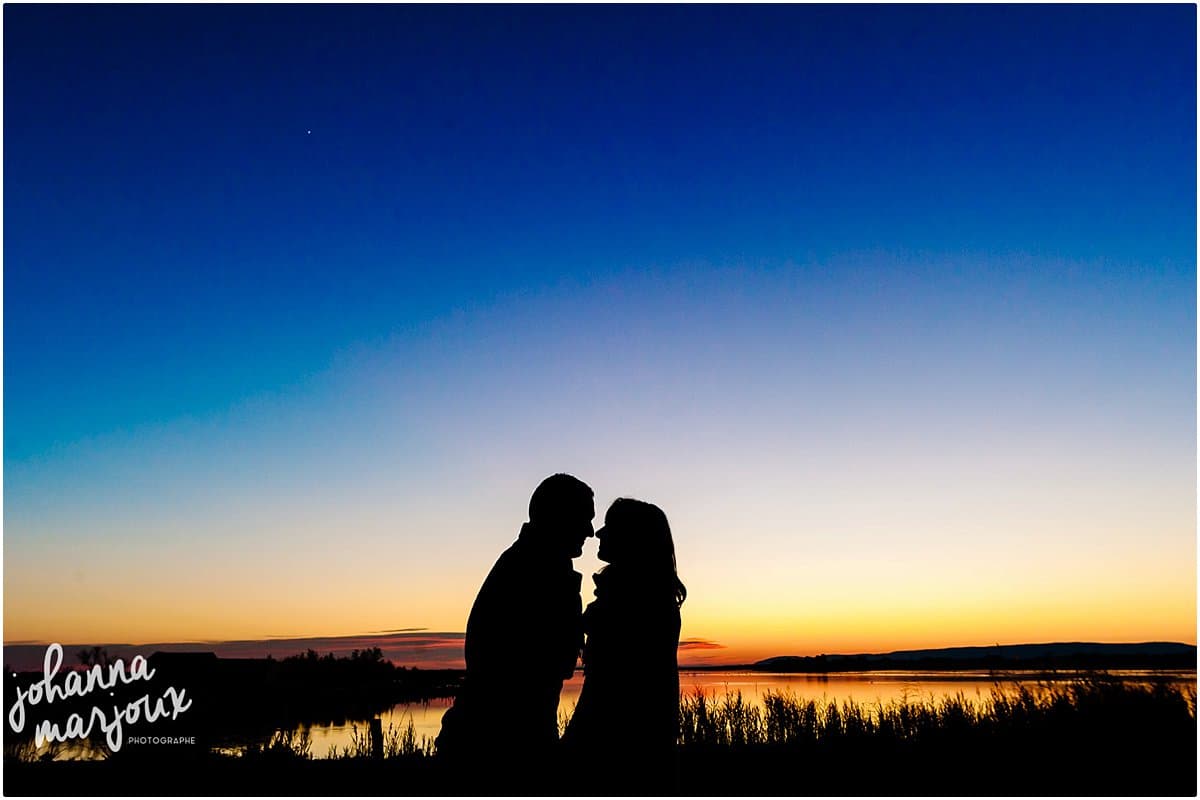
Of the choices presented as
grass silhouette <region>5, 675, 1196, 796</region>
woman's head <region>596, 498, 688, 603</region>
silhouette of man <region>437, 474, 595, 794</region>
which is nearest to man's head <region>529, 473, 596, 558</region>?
silhouette of man <region>437, 474, 595, 794</region>

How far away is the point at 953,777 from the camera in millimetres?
7828

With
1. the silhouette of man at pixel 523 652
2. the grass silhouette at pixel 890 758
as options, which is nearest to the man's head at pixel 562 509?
the silhouette of man at pixel 523 652

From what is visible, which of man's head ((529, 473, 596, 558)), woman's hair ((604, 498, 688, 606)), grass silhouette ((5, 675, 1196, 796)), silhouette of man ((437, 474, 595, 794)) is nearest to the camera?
silhouette of man ((437, 474, 595, 794))

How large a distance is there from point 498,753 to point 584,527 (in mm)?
1218

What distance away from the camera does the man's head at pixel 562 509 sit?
14.9 ft

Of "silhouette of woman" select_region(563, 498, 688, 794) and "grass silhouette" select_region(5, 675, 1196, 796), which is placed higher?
"silhouette of woman" select_region(563, 498, 688, 794)

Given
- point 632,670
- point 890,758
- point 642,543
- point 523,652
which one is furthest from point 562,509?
point 890,758

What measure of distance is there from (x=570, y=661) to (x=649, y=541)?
760mm

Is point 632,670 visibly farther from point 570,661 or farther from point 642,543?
point 642,543

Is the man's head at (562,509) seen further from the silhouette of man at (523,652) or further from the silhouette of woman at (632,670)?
the silhouette of woman at (632,670)

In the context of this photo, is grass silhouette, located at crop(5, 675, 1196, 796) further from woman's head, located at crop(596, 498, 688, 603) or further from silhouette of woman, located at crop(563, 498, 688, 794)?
woman's head, located at crop(596, 498, 688, 603)

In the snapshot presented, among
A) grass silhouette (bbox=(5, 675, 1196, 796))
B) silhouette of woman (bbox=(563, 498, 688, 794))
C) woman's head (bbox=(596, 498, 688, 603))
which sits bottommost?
grass silhouette (bbox=(5, 675, 1196, 796))

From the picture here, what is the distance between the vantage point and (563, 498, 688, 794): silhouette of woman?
15.1 feet

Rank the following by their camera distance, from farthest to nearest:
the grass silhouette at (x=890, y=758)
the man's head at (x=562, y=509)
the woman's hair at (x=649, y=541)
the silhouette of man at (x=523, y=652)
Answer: the grass silhouette at (x=890, y=758)
the woman's hair at (x=649, y=541)
the man's head at (x=562, y=509)
the silhouette of man at (x=523, y=652)
